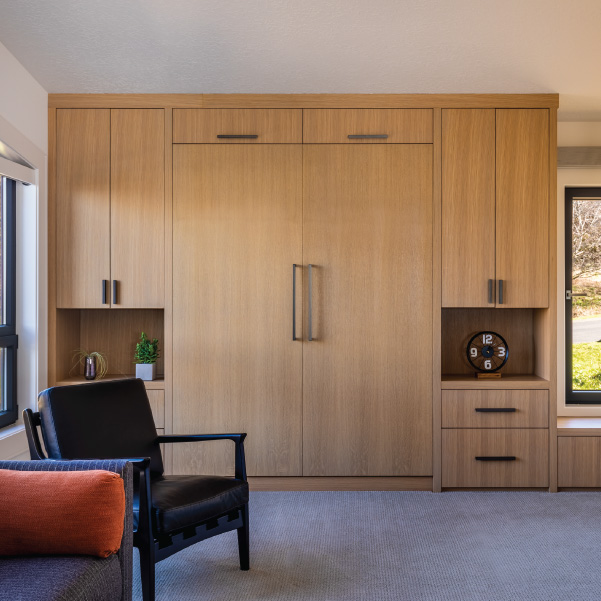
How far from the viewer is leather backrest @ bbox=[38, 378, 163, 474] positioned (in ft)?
8.45

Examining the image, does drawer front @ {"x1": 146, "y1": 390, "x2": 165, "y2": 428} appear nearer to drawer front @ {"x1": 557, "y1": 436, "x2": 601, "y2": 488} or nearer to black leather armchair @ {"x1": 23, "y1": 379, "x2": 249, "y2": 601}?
black leather armchair @ {"x1": 23, "y1": 379, "x2": 249, "y2": 601}

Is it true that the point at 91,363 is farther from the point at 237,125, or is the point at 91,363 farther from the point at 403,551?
the point at 403,551

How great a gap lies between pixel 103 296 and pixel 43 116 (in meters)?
1.16

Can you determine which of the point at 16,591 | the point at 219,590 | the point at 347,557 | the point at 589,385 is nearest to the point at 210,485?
the point at 219,590

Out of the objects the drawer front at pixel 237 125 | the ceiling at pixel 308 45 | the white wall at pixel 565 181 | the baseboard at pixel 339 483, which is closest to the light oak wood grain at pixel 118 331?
the baseboard at pixel 339 483

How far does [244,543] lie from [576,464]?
230 cm

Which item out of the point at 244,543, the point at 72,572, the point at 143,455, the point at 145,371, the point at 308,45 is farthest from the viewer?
the point at 145,371

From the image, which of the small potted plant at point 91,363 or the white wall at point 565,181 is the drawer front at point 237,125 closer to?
the small potted plant at point 91,363

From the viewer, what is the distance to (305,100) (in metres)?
3.90

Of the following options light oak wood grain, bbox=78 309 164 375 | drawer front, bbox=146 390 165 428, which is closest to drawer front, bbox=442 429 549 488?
drawer front, bbox=146 390 165 428

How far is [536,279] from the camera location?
3.91 metres

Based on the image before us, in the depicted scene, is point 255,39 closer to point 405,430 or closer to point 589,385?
point 405,430

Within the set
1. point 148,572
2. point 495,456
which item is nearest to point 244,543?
point 148,572

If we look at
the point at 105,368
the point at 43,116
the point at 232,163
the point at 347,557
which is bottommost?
the point at 347,557
